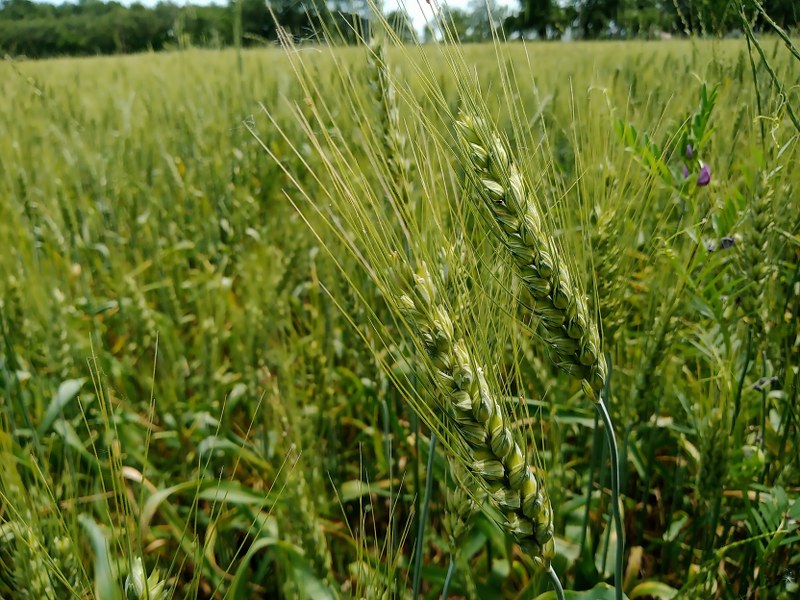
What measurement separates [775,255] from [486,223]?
0.64 meters

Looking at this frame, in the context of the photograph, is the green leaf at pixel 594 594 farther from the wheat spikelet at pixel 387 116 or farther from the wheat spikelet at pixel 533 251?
the wheat spikelet at pixel 387 116

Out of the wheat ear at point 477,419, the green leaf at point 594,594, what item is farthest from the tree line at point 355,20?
the green leaf at point 594,594

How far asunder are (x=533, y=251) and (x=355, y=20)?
233mm

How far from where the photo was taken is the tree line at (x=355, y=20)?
0.77 metres

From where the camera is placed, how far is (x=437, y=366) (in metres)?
0.46

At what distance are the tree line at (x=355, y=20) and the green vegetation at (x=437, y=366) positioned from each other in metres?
0.09

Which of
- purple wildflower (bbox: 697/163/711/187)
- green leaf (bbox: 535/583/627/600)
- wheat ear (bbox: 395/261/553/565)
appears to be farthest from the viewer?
purple wildflower (bbox: 697/163/711/187)

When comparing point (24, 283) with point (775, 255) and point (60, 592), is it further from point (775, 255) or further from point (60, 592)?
point (775, 255)

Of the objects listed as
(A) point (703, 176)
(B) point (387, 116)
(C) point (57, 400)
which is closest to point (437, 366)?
(B) point (387, 116)

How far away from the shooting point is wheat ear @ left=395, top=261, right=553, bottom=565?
0.45m

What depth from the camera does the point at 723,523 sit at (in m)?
0.95

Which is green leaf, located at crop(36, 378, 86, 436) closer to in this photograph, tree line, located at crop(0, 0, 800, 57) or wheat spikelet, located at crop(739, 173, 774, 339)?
tree line, located at crop(0, 0, 800, 57)

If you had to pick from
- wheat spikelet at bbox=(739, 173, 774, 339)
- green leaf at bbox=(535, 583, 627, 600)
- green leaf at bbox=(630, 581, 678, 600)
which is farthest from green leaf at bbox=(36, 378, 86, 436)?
wheat spikelet at bbox=(739, 173, 774, 339)

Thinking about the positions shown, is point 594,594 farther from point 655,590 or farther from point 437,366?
point 437,366
